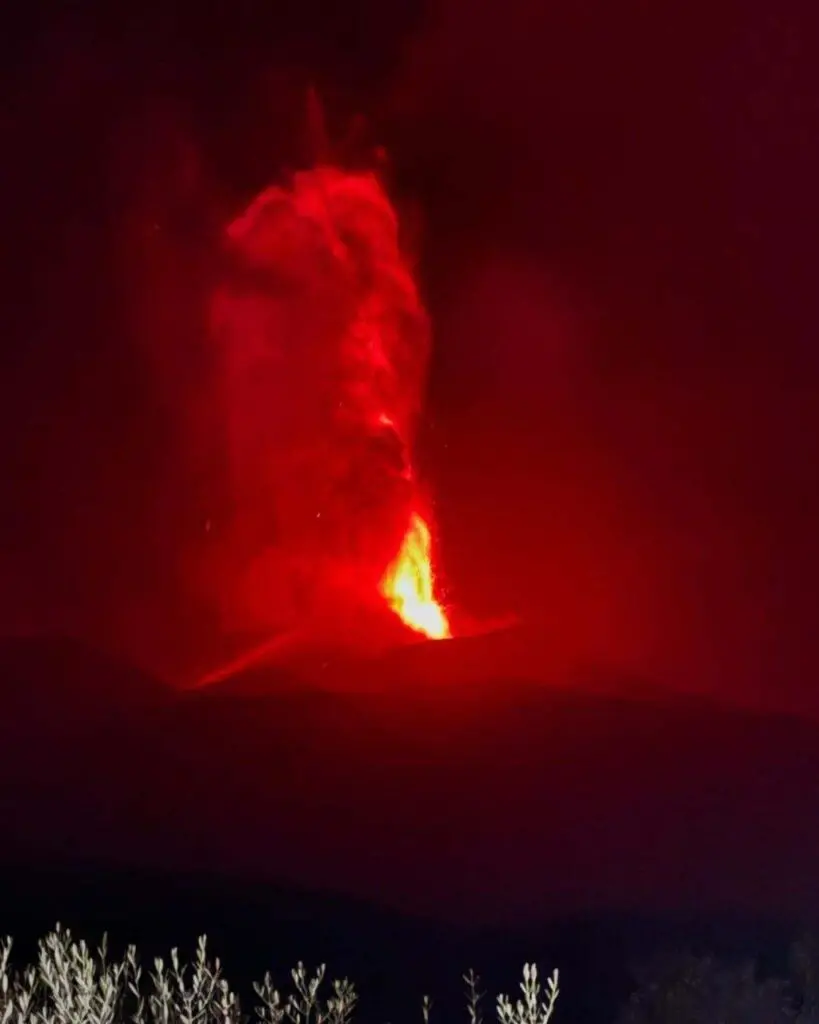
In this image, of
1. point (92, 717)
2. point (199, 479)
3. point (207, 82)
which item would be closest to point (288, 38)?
point (207, 82)

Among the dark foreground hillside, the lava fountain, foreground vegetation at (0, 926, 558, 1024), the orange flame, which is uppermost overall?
the lava fountain

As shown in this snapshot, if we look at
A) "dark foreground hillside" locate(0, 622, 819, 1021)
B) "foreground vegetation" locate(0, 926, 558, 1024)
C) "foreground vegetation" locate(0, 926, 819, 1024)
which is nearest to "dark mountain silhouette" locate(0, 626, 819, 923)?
"dark foreground hillside" locate(0, 622, 819, 1021)

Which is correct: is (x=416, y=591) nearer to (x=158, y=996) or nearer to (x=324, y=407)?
(x=324, y=407)

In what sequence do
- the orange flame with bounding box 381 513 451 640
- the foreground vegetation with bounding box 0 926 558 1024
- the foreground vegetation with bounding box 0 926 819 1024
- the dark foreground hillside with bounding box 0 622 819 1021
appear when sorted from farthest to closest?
1. the orange flame with bounding box 381 513 451 640
2. the dark foreground hillside with bounding box 0 622 819 1021
3. the foreground vegetation with bounding box 0 926 819 1024
4. the foreground vegetation with bounding box 0 926 558 1024

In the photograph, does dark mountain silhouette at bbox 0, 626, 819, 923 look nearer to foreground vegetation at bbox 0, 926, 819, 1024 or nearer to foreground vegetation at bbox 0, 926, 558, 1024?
foreground vegetation at bbox 0, 926, 819, 1024

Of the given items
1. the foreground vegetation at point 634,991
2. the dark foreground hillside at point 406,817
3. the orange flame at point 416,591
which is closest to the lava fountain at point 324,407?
the orange flame at point 416,591

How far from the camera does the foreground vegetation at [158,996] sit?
9.14 feet

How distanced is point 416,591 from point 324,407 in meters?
0.64

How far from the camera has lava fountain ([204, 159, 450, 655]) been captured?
12.6 ft

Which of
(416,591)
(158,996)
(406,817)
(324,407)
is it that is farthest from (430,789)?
(324,407)

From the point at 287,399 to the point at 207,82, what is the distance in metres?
1.03

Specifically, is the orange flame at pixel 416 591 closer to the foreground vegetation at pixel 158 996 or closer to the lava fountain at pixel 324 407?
the lava fountain at pixel 324 407

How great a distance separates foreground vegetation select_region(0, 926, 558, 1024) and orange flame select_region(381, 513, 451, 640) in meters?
1.01

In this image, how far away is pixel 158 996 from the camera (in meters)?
3.21
